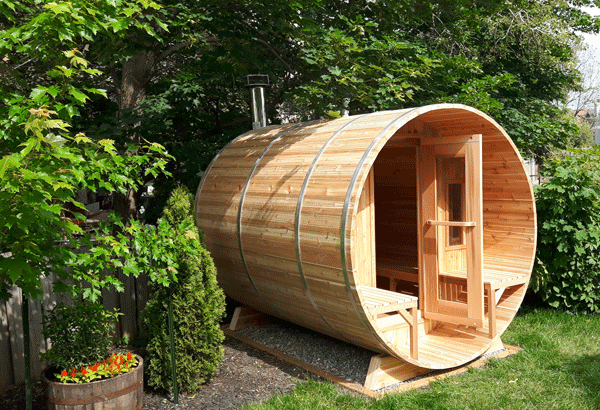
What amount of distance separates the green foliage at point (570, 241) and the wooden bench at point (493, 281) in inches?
49.5

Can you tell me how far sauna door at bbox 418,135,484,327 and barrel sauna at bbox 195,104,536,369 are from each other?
0.04 ft

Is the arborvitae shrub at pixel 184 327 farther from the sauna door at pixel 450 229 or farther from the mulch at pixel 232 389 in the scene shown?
the sauna door at pixel 450 229

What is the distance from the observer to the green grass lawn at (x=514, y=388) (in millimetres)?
4836

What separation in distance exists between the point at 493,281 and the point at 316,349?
2091 mm

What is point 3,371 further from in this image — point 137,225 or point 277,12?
point 277,12

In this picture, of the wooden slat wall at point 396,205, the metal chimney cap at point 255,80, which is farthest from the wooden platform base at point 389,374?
the metal chimney cap at point 255,80

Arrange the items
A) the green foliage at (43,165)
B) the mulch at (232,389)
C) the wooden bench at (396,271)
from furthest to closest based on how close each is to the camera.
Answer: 1. the wooden bench at (396,271)
2. the mulch at (232,389)
3. the green foliage at (43,165)

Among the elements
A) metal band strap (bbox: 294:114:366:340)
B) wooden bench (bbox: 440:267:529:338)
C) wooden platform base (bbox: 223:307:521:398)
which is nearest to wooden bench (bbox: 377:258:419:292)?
wooden bench (bbox: 440:267:529:338)

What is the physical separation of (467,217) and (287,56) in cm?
461

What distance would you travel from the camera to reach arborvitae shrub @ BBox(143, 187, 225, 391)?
522 cm

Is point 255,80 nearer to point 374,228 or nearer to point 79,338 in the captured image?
point 374,228

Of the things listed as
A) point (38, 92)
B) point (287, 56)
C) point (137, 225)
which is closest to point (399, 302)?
point (137, 225)

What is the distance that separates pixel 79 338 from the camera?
15.4 feet

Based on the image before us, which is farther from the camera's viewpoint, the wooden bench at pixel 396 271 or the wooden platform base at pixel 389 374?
the wooden bench at pixel 396 271
